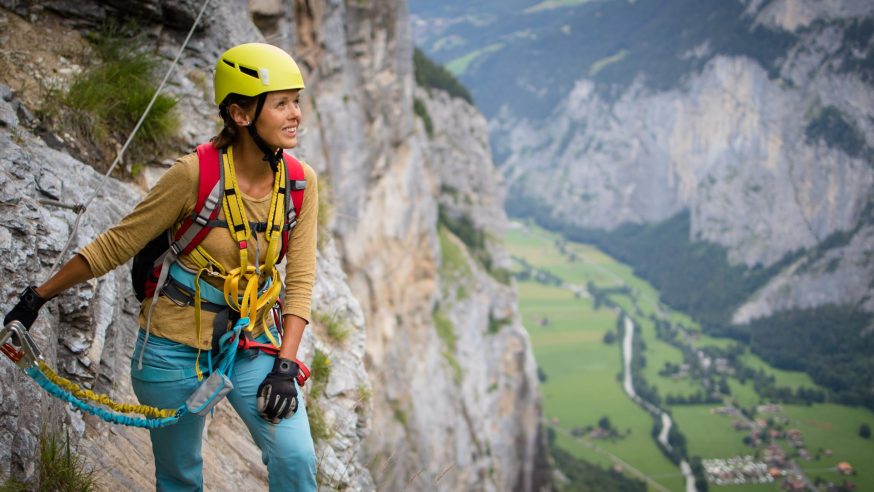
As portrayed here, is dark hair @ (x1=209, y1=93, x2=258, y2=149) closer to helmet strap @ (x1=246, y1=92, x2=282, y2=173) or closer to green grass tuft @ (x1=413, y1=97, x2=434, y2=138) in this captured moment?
helmet strap @ (x1=246, y1=92, x2=282, y2=173)

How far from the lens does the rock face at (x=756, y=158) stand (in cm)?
12812

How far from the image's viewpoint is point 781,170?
484 feet

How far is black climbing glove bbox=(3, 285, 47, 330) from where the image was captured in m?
3.38

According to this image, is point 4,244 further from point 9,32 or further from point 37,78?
point 9,32

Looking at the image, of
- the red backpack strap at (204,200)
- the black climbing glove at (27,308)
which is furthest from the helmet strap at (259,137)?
the black climbing glove at (27,308)

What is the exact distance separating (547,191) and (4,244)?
19282 centimetres

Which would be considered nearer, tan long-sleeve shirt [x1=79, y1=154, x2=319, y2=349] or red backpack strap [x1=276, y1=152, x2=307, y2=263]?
tan long-sleeve shirt [x1=79, y1=154, x2=319, y2=349]

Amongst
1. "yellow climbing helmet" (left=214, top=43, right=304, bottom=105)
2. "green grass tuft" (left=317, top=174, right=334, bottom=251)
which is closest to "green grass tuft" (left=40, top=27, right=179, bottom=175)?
"green grass tuft" (left=317, top=174, right=334, bottom=251)

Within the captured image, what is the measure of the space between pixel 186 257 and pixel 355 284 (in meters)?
24.9

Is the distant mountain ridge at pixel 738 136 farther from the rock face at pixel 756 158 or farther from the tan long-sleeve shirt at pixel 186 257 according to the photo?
the tan long-sleeve shirt at pixel 186 257

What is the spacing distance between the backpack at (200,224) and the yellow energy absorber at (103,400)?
589mm

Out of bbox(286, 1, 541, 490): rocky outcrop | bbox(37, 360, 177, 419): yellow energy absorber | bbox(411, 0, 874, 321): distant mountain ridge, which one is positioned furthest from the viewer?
bbox(411, 0, 874, 321): distant mountain ridge

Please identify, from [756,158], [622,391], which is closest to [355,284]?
[622,391]

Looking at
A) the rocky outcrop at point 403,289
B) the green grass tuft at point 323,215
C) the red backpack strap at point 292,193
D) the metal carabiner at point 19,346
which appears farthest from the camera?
the rocky outcrop at point 403,289
